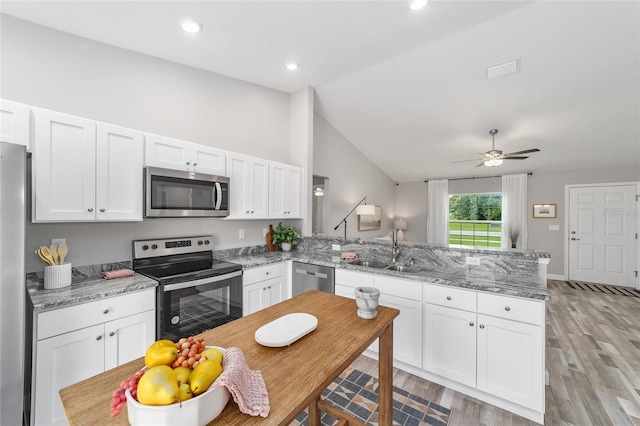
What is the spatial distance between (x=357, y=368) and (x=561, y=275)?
5735mm

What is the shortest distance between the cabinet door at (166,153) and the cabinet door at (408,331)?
2283 millimetres

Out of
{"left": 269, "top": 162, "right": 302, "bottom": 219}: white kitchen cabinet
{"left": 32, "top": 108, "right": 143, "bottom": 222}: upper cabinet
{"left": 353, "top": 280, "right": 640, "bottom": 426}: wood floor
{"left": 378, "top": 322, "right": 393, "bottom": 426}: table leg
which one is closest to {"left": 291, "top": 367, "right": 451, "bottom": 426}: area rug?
{"left": 353, "top": 280, "right": 640, "bottom": 426}: wood floor

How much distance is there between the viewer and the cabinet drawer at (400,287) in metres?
2.32

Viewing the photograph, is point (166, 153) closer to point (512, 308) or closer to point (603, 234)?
point (512, 308)

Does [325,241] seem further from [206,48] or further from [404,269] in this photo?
[206,48]

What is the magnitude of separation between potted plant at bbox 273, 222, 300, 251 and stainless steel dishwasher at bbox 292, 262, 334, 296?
0.50 meters

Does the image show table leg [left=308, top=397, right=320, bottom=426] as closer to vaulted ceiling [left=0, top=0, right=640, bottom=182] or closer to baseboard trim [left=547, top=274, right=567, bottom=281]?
vaulted ceiling [left=0, top=0, right=640, bottom=182]

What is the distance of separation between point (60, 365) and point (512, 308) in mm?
2977

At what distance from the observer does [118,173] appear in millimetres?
2102

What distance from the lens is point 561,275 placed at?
5.68 m

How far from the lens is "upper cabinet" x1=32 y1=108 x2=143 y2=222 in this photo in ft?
5.78

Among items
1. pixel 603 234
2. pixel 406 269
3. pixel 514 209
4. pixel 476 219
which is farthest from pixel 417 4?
pixel 603 234

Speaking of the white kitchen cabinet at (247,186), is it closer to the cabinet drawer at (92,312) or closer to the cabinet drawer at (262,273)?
the cabinet drawer at (262,273)

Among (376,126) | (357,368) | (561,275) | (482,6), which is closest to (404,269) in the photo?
(357,368)
